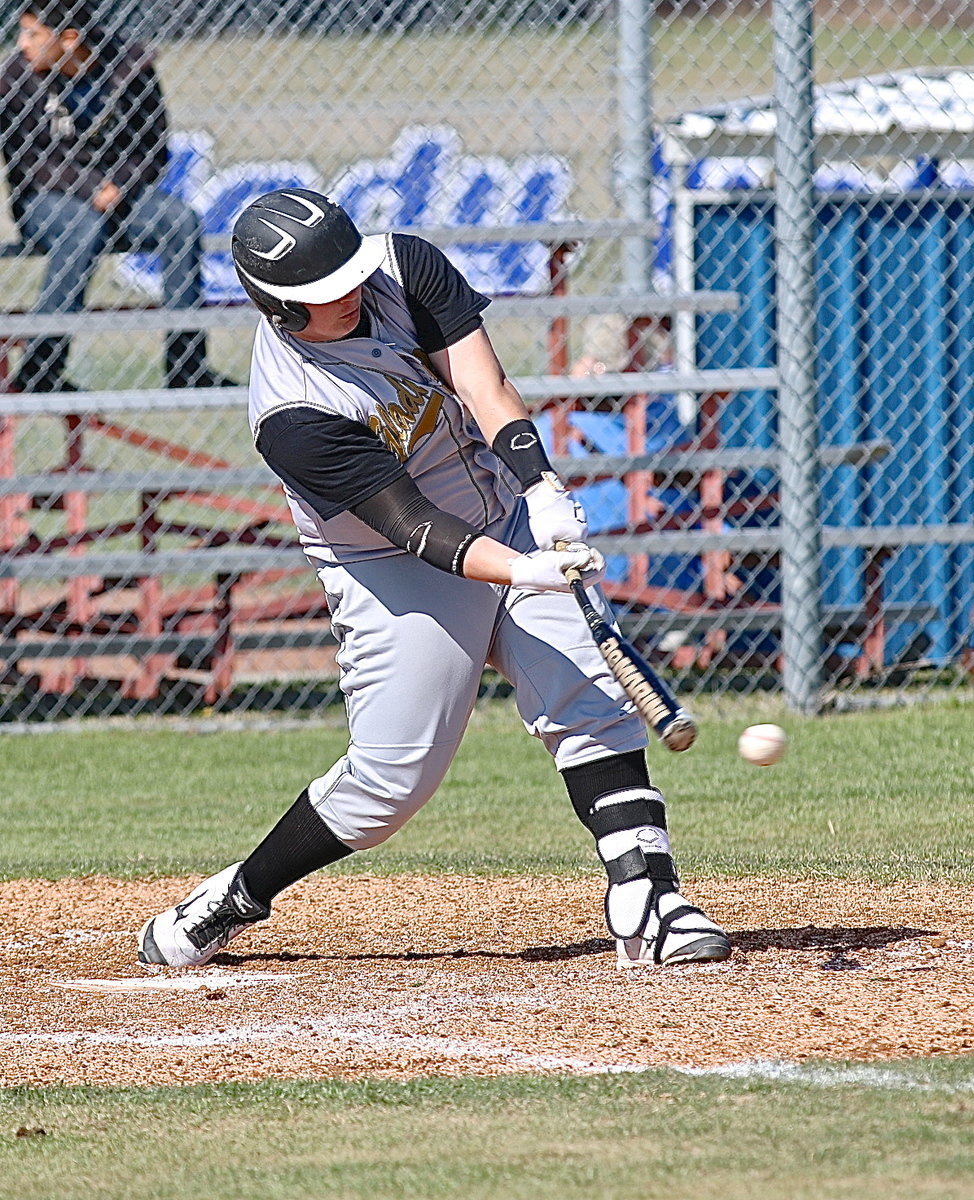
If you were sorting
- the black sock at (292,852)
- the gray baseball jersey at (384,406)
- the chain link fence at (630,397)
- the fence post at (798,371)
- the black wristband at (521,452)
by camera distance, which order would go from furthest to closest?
1. the chain link fence at (630,397)
2. the fence post at (798,371)
3. the black sock at (292,852)
4. the black wristband at (521,452)
5. the gray baseball jersey at (384,406)

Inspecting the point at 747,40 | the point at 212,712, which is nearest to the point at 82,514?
the point at 212,712

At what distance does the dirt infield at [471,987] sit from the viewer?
347cm

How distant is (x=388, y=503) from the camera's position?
3.80 meters

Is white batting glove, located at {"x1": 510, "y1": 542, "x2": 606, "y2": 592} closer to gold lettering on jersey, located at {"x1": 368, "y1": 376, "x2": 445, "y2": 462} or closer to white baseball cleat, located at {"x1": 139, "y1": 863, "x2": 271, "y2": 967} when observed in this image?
gold lettering on jersey, located at {"x1": 368, "y1": 376, "x2": 445, "y2": 462}

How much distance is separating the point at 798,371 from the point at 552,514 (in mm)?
4225

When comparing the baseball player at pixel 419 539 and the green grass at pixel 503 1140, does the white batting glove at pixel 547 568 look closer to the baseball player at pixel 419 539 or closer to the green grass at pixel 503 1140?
the baseball player at pixel 419 539

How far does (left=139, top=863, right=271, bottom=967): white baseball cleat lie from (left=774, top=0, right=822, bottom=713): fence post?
4.01 metres

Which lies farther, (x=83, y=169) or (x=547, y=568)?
(x=83, y=169)

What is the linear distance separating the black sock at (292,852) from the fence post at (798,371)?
157 inches

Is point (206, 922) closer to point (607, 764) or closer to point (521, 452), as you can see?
point (607, 764)

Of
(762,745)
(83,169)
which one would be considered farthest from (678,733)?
(83,169)

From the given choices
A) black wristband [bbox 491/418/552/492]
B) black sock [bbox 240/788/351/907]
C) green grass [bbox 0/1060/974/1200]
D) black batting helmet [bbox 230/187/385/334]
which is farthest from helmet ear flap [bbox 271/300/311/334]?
green grass [bbox 0/1060/974/1200]

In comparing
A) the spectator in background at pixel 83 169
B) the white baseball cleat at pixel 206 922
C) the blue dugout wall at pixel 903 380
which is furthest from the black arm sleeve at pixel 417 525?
the blue dugout wall at pixel 903 380

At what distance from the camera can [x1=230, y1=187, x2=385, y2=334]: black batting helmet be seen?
3.76m
